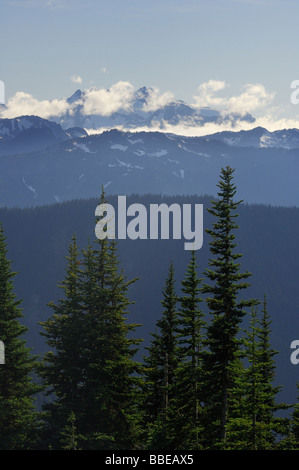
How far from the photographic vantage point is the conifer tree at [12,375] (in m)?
42.3

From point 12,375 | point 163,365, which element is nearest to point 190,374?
point 163,365

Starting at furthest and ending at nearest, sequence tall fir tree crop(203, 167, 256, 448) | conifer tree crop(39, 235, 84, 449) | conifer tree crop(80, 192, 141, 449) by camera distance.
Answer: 1. conifer tree crop(39, 235, 84, 449)
2. conifer tree crop(80, 192, 141, 449)
3. tall fir tree crop(203, 167, 256, 448)

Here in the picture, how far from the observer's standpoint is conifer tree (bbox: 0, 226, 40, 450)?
42.3 meters

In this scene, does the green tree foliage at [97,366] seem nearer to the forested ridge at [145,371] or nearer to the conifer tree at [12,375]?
the forested ridge at [145,371]

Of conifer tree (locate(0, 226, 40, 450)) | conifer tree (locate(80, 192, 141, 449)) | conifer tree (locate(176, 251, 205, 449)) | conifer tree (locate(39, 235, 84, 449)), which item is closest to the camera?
conifer tree (locate(176, 251, 205, 449))

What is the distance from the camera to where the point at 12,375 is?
44656 mm

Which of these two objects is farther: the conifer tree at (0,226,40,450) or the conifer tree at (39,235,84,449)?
the conifer tree at (0,226,40,450)

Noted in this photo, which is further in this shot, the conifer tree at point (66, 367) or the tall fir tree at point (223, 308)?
the conifer tree at point (66, 367)

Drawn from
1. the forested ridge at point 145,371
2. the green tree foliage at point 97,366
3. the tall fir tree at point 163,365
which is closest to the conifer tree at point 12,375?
the forested ridge at point 145,371

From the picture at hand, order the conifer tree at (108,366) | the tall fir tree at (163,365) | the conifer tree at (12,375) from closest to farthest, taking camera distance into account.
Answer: the conifer tree at (108,366), the tall fir tree at (163,365), the conifer tree at (12,375)

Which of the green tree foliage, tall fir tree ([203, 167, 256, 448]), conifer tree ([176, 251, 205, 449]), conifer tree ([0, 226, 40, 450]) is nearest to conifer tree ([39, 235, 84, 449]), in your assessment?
the green tree foliage

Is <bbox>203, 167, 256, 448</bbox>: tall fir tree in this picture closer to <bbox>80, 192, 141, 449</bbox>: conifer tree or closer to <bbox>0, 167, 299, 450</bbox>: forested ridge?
<bbox>0, 167, 299, 450</bbox>: forested ridge

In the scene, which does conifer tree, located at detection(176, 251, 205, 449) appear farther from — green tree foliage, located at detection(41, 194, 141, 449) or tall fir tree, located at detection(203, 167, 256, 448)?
green tree foliage, located at detection(41, 194, 141, 449)
